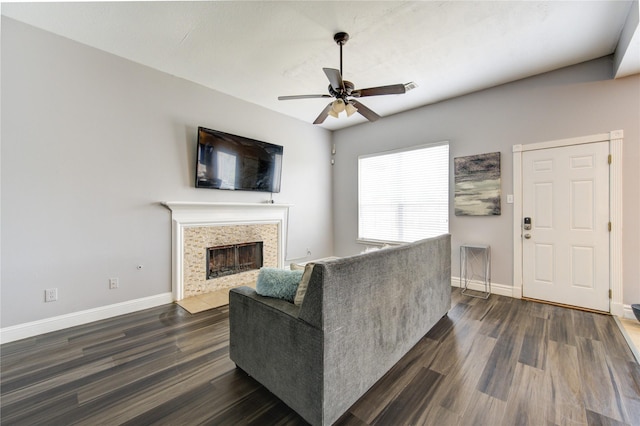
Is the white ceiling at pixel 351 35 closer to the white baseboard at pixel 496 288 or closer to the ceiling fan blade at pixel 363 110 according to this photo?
the ceiling fan blade at pixel 363 110

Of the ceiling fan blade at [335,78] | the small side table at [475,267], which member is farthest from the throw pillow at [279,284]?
the small side table at [475,267]

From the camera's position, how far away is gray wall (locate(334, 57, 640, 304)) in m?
2.91

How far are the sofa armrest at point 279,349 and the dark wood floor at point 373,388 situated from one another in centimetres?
14

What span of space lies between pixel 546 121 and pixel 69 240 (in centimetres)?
575

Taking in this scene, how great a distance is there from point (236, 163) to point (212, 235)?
115 cm

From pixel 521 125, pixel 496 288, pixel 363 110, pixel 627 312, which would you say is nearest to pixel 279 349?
pixel 363 110

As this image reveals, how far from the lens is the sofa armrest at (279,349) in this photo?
56.4 inches

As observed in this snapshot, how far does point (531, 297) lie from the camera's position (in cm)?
352

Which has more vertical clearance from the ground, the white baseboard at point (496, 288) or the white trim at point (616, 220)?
the white trim at point (616, 220)

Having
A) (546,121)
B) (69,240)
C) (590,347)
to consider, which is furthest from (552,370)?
(69,240)

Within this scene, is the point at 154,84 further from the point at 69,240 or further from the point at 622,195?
the point at 622,195

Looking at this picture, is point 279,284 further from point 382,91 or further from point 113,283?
point 113,283

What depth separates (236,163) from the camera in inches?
160

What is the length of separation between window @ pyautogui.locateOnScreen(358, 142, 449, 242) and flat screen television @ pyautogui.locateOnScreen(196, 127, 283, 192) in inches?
73.6
